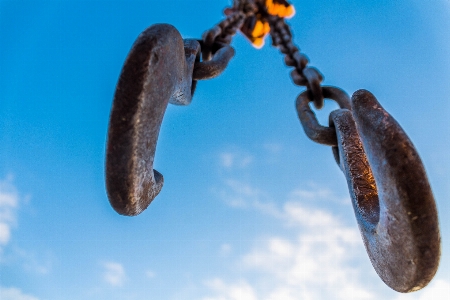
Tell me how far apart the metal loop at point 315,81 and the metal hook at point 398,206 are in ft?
2.97

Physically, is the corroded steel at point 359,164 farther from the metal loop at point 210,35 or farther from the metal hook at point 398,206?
the metal loop at point 210,35

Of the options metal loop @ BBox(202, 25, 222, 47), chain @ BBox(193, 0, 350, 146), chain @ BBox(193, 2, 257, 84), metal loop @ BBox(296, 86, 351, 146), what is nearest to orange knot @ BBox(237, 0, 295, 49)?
chain @ BBox(193, 0, 350, 146)

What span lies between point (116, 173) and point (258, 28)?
76.8 inches

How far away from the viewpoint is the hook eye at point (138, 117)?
1.66 metres

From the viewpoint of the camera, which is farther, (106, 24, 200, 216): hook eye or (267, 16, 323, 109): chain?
(267, 16, 323, 109): chain

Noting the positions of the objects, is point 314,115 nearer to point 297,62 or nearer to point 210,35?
point 297,62

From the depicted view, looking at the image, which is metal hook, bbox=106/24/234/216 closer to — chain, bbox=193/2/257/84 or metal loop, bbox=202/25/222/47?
chain, bbox=193/2/257/84

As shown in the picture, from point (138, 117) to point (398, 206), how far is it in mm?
989

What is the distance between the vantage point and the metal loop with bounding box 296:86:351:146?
243 centimetres

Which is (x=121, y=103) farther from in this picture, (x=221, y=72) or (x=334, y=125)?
(x=334, y=125)

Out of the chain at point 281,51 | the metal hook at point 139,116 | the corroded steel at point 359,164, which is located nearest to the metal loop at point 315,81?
the chain at point 281,51

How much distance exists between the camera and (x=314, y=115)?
8.42ft

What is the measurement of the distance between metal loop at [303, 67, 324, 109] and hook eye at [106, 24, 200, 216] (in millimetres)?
1069

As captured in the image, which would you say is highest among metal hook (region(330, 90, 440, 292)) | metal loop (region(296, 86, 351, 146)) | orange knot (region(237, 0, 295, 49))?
orange knot (region(237, 0, 295, 49))
